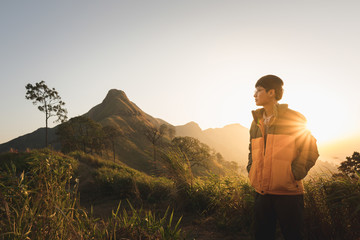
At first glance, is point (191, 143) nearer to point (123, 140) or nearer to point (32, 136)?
point (123, 140)

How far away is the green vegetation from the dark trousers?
671 mm

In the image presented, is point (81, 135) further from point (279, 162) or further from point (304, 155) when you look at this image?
point (304, 155)

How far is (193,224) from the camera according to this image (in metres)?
3.51

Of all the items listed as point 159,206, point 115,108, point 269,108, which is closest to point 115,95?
point 115,108

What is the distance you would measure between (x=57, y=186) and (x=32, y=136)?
127910mm

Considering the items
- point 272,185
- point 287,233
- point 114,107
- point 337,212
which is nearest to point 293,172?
point 272,185

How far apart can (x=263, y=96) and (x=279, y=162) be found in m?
0.68

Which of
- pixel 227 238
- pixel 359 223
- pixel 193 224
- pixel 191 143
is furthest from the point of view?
pixel 191 143

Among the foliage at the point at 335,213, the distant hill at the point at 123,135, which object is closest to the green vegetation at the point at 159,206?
the foliage at the point at 335,213

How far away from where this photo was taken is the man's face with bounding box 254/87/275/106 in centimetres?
205

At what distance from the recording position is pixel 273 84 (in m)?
2.05

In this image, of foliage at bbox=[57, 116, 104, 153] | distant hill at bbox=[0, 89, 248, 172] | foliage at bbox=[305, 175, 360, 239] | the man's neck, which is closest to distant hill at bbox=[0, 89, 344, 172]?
distant hill at bbox=[0, 89, 248, 172]

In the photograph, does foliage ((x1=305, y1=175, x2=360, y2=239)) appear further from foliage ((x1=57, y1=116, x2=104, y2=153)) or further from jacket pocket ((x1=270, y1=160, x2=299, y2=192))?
foliage ((x1=57, y1=116, x2=104, y2=153))

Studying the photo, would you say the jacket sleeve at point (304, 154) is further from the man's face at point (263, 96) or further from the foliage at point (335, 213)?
the foliage at point (335, 213)
